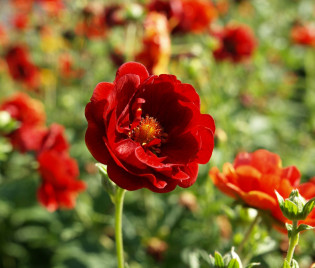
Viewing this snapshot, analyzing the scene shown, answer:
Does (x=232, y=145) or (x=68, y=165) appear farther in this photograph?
(x=232, y=145)

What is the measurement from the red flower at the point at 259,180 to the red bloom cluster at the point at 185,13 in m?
1.43

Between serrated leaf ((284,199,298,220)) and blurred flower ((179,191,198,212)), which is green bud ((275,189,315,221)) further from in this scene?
blurred flower ((179,191,198,212))

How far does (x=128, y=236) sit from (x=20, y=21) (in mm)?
2395

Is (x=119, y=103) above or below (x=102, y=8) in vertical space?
above

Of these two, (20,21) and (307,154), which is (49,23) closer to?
(20,21)

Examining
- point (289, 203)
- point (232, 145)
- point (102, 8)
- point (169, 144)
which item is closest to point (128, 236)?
point (232, 145)

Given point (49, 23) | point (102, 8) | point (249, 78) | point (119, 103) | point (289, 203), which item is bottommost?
point (249, 78)

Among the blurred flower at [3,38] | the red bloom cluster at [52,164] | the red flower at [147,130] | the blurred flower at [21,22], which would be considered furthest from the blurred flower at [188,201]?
the blurred flower at [3,38]

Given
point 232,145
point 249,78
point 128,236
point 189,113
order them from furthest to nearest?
point 249,78, point 232,145, point 128,236, point 189,113

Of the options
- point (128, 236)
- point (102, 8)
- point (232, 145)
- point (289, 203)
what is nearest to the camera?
point (289, 203)

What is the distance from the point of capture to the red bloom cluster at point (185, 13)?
2287 mm

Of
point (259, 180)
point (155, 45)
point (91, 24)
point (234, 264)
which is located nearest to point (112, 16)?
point (91, 24)

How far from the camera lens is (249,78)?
10.7 feet

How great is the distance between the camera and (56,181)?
155 cm
